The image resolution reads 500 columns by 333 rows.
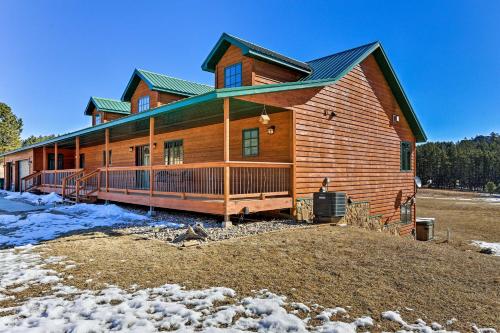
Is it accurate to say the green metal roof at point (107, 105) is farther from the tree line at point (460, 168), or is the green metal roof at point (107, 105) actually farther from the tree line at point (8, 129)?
the tree line at point (460, 168)

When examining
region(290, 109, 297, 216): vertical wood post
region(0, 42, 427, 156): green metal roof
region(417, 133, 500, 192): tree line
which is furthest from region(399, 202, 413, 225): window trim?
region(417, 133, 500, 192): tree line

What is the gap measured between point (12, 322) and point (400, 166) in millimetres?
15597

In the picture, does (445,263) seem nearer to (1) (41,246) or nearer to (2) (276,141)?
(2) (276,141)

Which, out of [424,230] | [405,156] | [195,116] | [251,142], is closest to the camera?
[195,116]

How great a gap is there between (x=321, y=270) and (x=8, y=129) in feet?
189

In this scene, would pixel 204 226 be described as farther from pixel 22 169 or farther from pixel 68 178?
pixel 22 169

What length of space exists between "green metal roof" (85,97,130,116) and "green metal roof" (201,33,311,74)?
32.8ft

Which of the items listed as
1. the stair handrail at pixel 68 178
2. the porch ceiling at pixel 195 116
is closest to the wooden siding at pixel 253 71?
the porch ceiling at pixel 195 116

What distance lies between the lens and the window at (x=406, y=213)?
15.4m

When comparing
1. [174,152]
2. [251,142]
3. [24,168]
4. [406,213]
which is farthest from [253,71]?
[24,168]

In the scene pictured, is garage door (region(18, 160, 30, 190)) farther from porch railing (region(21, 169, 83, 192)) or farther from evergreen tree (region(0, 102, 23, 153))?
evergreen tree (region(0, 102, 23, 153))

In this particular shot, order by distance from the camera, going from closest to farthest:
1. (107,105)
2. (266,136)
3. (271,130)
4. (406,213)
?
(271,130) < (266,136) < (406,213) < (107,105)

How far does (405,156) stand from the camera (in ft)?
52.0

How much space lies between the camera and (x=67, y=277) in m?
4.50
